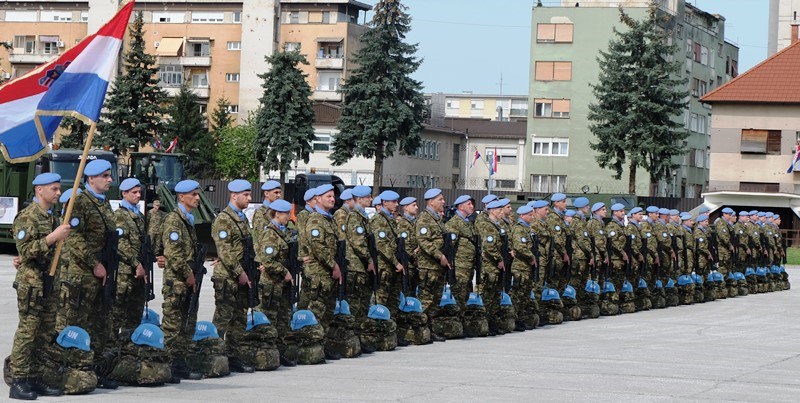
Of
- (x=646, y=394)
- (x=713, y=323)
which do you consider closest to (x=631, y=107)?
(x=713, y=323)

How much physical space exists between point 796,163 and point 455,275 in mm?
43093

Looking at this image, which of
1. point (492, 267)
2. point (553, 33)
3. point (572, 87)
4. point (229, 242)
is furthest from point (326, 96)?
point (229, 242)

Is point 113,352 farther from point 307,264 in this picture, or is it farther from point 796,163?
point 796,163

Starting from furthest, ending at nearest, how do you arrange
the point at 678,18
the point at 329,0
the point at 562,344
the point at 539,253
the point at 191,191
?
1. the point at 329,0
2. the point at 678,18
3. the point at 539,253
4. the point at 562,344
5. the point at 191,191

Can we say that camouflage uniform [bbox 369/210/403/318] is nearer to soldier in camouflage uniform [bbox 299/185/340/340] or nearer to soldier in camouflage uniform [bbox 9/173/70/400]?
soldier in camouflage uniform [bbox 299/185/340/340]

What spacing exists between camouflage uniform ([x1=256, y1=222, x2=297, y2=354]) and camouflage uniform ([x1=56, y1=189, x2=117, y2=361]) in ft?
8.09

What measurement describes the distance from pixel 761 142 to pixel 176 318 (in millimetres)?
52709

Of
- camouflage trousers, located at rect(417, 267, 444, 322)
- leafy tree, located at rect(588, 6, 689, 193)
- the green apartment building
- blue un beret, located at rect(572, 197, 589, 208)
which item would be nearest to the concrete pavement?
camouflage trousers, located at rect(417, 267, 444, 322)

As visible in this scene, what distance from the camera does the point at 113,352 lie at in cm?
1271

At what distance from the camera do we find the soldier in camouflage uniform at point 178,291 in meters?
13.1

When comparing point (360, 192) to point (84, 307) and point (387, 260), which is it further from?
point (84, 307)

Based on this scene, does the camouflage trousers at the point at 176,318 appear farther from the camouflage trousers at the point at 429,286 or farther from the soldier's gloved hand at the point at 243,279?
the camouflage trousers at the point at 429,286

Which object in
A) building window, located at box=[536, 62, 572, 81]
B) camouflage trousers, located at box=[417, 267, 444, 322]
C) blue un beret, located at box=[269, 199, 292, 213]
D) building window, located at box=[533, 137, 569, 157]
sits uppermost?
building window, located at box=[536, 62, 572, 81]

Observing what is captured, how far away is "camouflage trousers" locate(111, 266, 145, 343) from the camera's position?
13.0 metres
